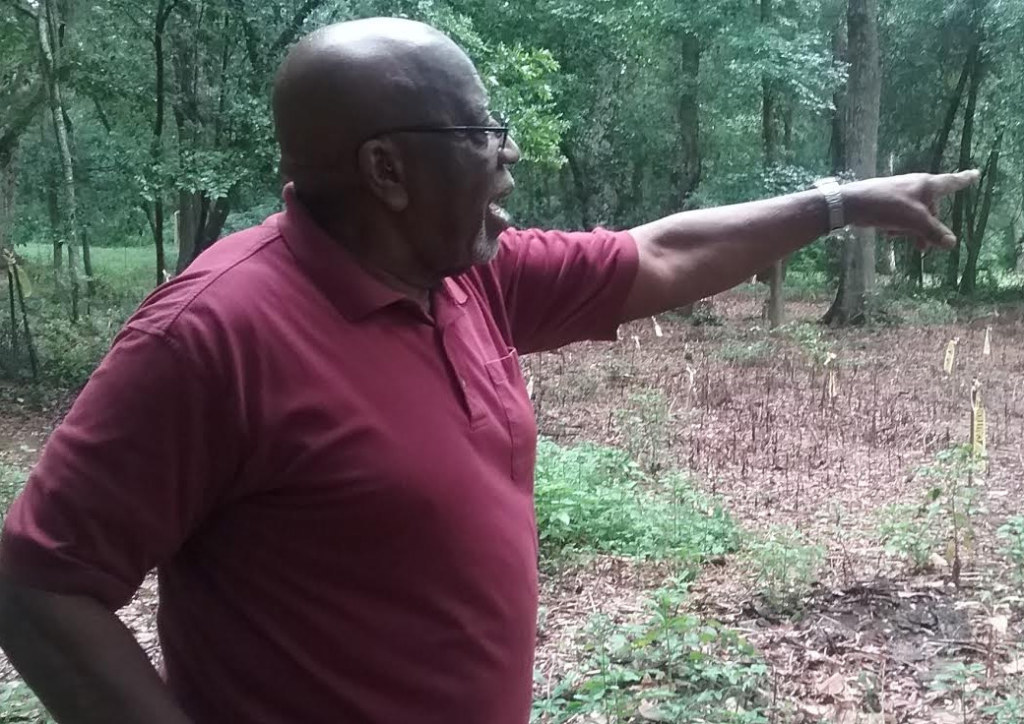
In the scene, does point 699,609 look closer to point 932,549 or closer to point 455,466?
point 932,549

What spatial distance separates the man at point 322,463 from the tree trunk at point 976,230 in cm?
1528

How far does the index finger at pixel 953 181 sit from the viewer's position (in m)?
1.74

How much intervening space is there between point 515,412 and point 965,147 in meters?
15.1

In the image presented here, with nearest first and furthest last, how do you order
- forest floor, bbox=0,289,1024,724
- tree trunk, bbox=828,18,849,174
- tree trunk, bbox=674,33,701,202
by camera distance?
forest floor, bbox=0,289,1024,724
tree trunk, bbox=828,18,849,174
tree trunk, bbox=674,33,701,202

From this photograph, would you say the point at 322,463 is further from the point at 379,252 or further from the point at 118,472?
the point at 379,252

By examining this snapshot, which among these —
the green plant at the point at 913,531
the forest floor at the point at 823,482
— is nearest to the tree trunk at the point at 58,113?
the forest floor at the point at 823,482

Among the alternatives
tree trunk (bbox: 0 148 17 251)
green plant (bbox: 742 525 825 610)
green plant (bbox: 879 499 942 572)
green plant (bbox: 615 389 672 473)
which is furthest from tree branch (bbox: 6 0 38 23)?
green plant (bbox: 879 499 942 572)

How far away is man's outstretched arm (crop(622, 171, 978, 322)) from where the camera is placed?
5.67ft

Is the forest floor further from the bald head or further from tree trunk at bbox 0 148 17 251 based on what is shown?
tree trunk at bbox 0 148 17 251

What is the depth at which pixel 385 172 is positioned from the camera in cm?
120

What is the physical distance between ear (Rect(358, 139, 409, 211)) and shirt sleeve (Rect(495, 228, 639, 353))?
375 mm

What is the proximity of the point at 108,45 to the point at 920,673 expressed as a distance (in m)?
8.17

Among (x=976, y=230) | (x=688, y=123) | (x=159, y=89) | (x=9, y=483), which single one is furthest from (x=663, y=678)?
(x=976, y=230)

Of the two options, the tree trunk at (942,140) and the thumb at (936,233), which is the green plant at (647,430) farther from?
the tree trunk at (942,140)
